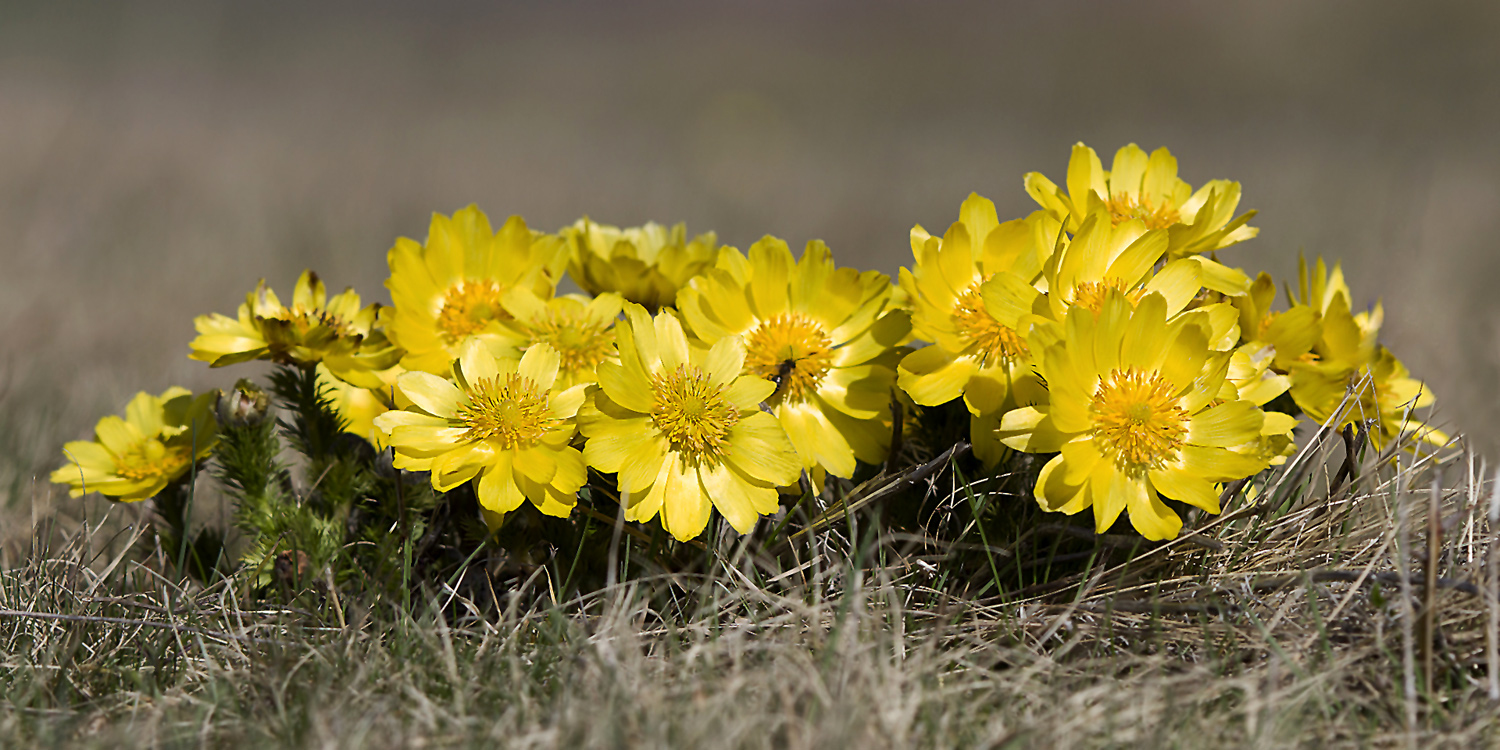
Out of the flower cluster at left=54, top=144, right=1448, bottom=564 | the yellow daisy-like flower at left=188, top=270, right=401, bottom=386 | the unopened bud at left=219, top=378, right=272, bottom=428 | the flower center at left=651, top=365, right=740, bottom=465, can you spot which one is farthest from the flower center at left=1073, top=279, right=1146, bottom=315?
the unopened bud at left=219, top=378, right=272, bottom=428

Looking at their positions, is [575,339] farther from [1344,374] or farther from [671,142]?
[671,142]

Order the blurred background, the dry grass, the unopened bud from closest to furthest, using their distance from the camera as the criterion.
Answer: the dry grass
the unopened bud
the blurred background

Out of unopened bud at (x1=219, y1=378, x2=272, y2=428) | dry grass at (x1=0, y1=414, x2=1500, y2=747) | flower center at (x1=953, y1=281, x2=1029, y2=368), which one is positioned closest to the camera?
dry grass at (x1=0, y1=414, x2=1500, y2=747)

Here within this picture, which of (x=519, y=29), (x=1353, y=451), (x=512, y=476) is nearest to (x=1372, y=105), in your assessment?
(x=1353, y=451)

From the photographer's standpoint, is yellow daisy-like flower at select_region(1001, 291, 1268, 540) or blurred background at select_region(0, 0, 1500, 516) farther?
blurred background at select_region(0, 0, 1500, 516)

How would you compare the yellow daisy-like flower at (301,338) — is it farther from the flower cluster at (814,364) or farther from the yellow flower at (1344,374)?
the yellow flower at (1344,374)

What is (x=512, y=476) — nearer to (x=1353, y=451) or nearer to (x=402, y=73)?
(x=1353, y=451)

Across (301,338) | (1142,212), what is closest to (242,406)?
(301,338)

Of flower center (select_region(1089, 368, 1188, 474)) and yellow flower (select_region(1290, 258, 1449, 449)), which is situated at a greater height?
yellow flower (select_region(1290, 258, 1449, 449))

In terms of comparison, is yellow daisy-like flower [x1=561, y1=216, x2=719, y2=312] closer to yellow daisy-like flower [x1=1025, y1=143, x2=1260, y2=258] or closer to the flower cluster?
the flower cluster
